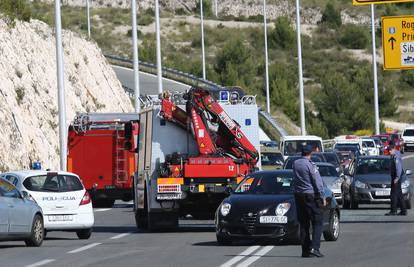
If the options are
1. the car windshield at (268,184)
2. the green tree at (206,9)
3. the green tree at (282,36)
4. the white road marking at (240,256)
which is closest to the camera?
the white road marking at (240,256)

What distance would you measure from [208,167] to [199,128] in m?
0.96

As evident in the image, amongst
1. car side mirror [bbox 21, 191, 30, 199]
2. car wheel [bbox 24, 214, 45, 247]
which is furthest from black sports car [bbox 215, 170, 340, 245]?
car side mirror [bbox 21, 191, 30, 199]

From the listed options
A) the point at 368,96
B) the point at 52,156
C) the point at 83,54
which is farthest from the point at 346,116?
the point at 52,156

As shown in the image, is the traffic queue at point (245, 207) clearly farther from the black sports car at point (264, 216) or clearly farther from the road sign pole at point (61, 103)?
the road sign pole at point (61, 103)

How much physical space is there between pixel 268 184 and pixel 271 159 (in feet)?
Answer: 74.3

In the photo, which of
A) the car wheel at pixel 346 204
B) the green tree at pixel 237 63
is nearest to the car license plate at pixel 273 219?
the car wheel at pixel 346 204

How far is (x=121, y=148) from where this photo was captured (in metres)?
40.9

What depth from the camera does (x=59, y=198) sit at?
90.2ft

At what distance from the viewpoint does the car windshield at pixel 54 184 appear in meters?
27.7

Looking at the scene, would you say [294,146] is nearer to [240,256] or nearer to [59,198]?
[59,198]

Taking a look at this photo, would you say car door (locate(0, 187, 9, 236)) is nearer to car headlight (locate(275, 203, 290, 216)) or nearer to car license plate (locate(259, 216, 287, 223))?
car license plate (locate(259, 216, 287, 223))

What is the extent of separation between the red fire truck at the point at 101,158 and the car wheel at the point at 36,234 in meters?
14.9

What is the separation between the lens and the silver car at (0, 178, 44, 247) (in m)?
24.6

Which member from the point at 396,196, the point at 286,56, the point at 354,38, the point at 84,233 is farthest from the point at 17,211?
the point at 354,38
